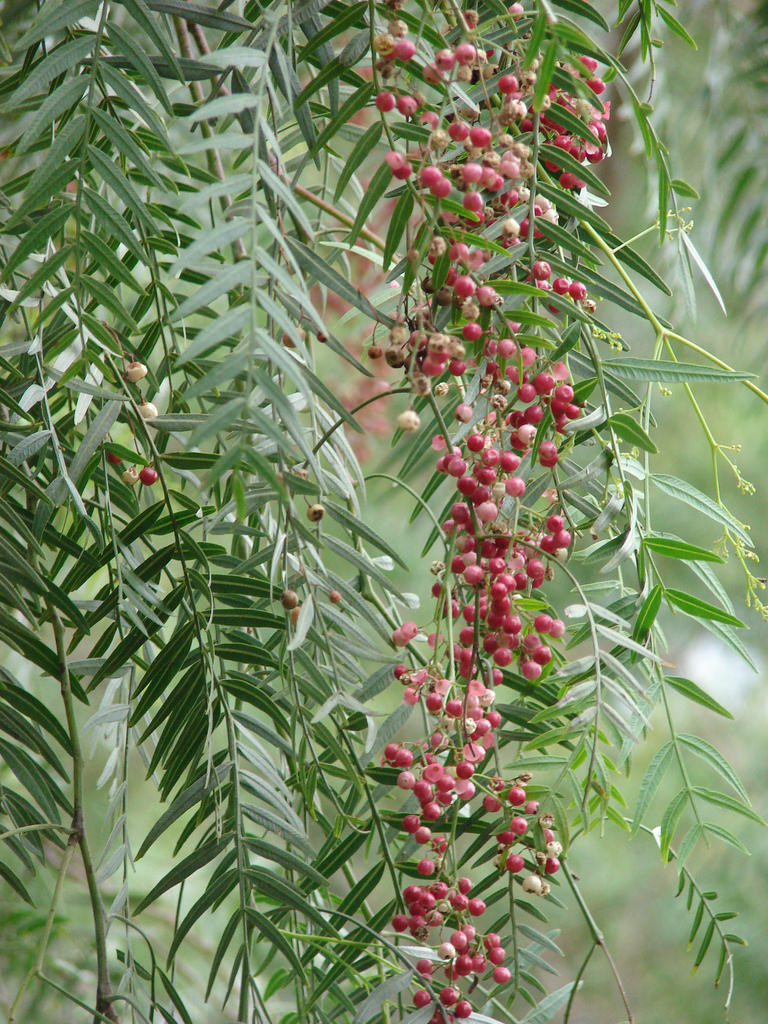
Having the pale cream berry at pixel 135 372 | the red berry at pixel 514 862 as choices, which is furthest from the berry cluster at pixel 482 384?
the pale cream berry at pixel 135 372

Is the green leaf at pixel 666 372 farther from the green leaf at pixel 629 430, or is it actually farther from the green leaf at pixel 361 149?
the green leaf at pixel 361 149

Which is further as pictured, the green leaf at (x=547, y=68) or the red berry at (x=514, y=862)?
the red berry at (x=514, y=862)

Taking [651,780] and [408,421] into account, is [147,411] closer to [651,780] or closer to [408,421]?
[408,421]

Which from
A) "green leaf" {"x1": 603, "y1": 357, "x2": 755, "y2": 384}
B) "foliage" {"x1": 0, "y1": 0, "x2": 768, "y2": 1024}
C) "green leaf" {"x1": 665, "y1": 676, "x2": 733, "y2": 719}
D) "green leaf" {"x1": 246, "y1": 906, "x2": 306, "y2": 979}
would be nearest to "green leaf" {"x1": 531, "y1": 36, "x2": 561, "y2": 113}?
"foliage" {"x1": 0, "y1": 0, "x2": 768, "y2": 1024}

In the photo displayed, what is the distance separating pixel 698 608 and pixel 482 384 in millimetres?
147

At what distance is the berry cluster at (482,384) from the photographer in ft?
1.36

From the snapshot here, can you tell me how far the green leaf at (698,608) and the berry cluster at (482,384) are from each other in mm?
61

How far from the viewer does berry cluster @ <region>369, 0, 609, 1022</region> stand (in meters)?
0.41

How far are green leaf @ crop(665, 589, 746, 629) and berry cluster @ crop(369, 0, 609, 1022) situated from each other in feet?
0.20

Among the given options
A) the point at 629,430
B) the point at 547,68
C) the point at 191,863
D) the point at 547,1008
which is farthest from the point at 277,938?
the point at 547,68

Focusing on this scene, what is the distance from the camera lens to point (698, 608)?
1.55 feet

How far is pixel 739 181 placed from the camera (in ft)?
4.30

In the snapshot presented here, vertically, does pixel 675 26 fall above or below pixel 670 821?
above

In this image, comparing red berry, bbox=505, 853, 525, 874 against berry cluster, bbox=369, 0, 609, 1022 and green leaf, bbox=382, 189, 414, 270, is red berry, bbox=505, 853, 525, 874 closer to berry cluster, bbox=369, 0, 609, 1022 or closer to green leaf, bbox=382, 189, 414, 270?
berry cluster, bbox=369, 0, 609, 1022
